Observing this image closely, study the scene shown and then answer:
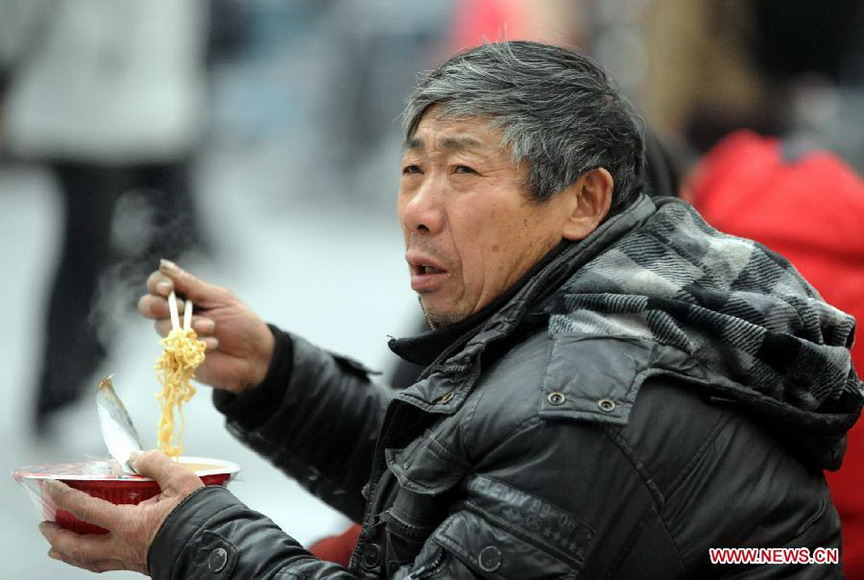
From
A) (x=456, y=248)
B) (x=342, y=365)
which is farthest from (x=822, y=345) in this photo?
(x=342, y=365)

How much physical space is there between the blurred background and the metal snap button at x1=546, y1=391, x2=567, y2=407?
2.26 m

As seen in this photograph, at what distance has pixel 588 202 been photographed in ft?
7.11

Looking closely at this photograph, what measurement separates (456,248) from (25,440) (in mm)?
3645

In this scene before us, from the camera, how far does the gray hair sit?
2062 millimetres

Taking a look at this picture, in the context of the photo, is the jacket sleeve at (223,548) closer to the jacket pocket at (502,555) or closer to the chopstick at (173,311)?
the jacket pocket at (502,555)

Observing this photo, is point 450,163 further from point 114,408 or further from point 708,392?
point 114,408

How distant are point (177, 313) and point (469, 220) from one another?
0.77m

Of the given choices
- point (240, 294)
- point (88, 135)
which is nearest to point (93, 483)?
point (88, 135)

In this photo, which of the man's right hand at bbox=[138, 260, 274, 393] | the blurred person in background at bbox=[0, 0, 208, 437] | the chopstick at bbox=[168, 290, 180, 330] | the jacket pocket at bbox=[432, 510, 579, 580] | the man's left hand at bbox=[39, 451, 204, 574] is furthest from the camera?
the blurred person in background at bbox=[0, 0, 208, 437]

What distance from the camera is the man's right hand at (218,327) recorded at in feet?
8.46

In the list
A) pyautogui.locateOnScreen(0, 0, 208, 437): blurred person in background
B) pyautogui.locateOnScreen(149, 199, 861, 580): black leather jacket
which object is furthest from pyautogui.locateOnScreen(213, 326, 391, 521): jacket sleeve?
pyautogui.locateOnScreen(0, 0, 208, 437): blurred person in background

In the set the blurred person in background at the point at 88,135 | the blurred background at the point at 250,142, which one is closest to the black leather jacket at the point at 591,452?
the blurred background at the point at 250,142

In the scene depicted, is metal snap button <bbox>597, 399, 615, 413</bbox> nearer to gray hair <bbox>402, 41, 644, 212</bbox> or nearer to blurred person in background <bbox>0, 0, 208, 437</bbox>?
gray hair <bbox>402, 41, 644, 212</bbox>

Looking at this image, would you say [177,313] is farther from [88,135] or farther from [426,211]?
[88,135]
